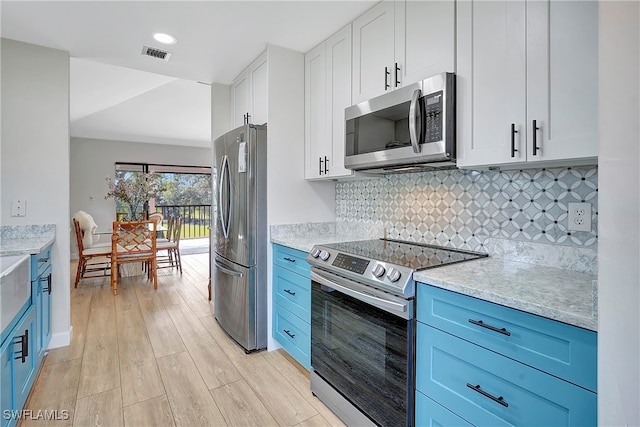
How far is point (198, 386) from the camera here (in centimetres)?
208

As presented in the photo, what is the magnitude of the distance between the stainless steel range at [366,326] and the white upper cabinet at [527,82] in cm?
59

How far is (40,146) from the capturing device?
2.54 meters

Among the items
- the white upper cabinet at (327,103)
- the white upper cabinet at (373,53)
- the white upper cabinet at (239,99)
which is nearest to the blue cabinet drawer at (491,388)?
the white upper cabinet at (327,103)

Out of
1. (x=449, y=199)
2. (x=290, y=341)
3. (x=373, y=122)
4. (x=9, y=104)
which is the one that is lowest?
(x=290, y=341)

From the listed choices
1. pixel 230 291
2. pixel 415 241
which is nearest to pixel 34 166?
pixel 230 291

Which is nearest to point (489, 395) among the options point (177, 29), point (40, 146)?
point (177, 29)

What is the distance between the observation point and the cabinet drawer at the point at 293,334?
2.17m

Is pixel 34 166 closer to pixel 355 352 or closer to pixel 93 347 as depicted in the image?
pixel 93 347

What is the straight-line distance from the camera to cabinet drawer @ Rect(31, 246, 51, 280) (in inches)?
80.1

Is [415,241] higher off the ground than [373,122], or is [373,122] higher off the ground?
[373,122]

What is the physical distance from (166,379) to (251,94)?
2.33 metres

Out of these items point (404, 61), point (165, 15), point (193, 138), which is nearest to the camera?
point (404, 61)

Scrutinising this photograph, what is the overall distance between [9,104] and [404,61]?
9.37ft

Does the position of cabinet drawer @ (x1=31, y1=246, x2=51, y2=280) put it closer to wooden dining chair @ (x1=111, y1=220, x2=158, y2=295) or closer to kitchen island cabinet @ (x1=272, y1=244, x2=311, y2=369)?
kitchen island cabinet @ (x1=272, y1=244, x2=311, y2=369)
